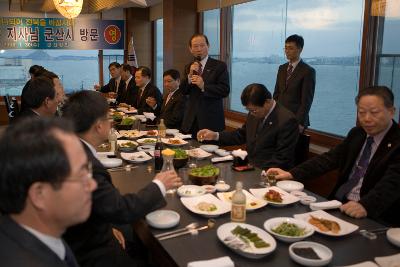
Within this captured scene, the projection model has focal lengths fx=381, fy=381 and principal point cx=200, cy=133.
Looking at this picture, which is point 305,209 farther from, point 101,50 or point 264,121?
point 101,50

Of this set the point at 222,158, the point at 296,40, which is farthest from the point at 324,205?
the point at 296,40

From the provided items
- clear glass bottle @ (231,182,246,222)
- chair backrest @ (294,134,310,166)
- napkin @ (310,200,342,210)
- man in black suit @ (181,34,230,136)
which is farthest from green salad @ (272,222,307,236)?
man in black suit @ (181,34,230,136)

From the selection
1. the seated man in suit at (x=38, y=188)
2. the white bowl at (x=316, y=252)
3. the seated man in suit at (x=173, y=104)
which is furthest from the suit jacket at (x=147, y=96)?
the seated man in suit at (x=38, y=188)

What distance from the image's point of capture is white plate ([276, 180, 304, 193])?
2.13 metres

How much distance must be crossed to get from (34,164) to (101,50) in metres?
8.46

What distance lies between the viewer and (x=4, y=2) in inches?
320

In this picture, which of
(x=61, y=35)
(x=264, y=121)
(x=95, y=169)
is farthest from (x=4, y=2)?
(x=95, y=169)

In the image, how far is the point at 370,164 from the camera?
84.7 inches

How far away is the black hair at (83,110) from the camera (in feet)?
5.70

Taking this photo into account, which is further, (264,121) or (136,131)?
(136,131)

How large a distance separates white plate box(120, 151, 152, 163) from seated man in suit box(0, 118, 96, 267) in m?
1.66

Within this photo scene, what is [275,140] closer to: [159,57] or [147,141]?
[147,141]

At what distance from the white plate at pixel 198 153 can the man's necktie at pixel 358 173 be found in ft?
3.11

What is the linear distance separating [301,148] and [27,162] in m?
2.46
